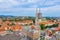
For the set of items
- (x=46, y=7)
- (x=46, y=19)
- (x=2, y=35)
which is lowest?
(x=2, y=35)

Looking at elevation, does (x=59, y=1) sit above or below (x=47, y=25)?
above

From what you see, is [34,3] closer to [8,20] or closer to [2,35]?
[8,20]

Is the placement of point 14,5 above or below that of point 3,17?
above

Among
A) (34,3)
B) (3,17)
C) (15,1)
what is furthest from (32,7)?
(3,17)

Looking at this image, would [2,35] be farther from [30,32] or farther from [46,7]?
[46,7]

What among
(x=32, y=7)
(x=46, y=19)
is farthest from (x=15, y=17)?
(x=46, y=19)

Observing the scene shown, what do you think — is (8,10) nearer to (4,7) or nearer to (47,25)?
(4,7)

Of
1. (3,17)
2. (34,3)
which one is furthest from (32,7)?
(3,17)
